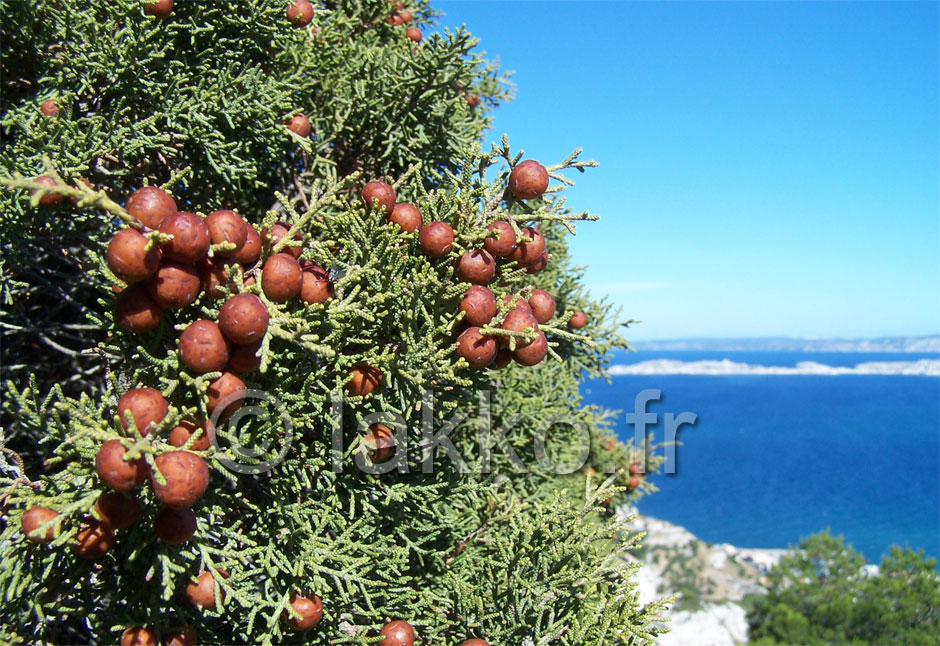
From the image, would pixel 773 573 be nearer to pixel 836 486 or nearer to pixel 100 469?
pixel 100 469

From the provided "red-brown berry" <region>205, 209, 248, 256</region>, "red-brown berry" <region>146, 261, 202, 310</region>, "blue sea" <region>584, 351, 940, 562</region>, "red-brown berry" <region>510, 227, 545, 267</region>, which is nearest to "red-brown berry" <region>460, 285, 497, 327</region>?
"red-brown berry" <region>510, 227, 545, 267</region>

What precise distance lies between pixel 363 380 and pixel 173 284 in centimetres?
95

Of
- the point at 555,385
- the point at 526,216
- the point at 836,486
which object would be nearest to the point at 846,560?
the point at 555,385

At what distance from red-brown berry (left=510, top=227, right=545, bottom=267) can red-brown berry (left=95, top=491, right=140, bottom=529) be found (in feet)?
6.78

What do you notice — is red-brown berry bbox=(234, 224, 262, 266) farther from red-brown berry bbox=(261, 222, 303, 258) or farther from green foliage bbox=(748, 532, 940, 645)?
green foliage bbox=(748, 532, 940, 645)

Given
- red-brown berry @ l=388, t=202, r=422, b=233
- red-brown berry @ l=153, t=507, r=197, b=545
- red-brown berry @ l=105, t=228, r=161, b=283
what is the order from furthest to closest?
red-brown berry @ l=388, t=202, r=422, b=233 < red-brown berry @ l=153, t=507, r=197, b=545 < red-brown berry @ l=105, t=228, r=161, b=283

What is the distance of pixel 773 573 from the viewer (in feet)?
75.6

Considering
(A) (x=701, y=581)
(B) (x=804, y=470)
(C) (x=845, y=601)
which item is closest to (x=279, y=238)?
(C) (x=845, y=601)

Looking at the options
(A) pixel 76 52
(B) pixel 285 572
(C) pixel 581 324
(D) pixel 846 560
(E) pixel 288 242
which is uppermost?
(A) pixel 76 52

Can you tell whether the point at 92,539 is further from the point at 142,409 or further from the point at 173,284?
the point at 173,284

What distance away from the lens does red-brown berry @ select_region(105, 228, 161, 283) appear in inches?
86.0

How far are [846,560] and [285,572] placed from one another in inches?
978

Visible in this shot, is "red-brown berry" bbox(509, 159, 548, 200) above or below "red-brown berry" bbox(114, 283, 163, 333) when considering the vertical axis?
above

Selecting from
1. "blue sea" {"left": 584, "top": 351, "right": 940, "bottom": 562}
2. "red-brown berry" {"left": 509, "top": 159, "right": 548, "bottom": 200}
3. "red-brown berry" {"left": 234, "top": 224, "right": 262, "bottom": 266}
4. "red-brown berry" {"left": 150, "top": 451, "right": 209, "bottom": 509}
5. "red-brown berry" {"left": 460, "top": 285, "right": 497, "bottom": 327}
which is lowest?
"blue sea" {"left": 584, "top": 351, "right": 940, "bottom": 562}
